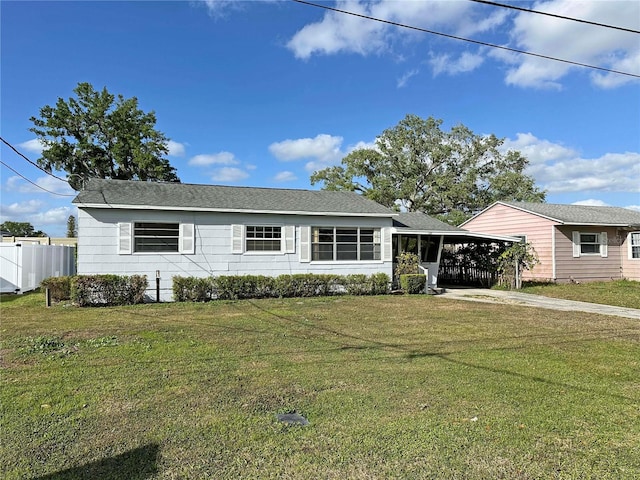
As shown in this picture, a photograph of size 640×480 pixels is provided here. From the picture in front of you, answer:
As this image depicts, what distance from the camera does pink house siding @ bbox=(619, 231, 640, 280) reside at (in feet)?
59.4

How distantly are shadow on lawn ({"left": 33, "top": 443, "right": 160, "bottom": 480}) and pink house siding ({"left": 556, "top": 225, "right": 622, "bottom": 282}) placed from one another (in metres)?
18.0

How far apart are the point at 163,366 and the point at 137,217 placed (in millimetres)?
8239

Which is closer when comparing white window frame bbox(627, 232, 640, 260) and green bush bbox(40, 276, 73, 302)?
green bush bbox(40, 276, 73, 302)

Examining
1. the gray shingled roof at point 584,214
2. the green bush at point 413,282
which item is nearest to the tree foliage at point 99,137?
the green bush at point 413,282

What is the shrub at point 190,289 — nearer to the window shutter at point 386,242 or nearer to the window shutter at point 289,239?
the window shutter at point 289,239

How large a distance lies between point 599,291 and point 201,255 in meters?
13.6

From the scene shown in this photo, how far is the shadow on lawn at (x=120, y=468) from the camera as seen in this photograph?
2.58 metres

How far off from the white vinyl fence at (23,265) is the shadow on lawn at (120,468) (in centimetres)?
1403

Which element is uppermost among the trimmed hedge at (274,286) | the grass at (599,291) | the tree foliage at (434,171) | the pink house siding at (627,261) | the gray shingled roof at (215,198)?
the tree foliage at (434,171)

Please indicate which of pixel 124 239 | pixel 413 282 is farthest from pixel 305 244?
pixel 124 239

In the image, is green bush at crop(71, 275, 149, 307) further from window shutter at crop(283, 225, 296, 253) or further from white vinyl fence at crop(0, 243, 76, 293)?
white vinyl fence at crop(0, 243, 76, 293)

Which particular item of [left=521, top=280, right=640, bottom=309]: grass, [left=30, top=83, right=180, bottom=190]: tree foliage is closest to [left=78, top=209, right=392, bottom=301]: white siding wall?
[left=521, top=280, right=640, bottom=309]: grass

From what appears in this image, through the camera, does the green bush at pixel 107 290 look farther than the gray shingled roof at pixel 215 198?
No

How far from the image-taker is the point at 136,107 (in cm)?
2770
